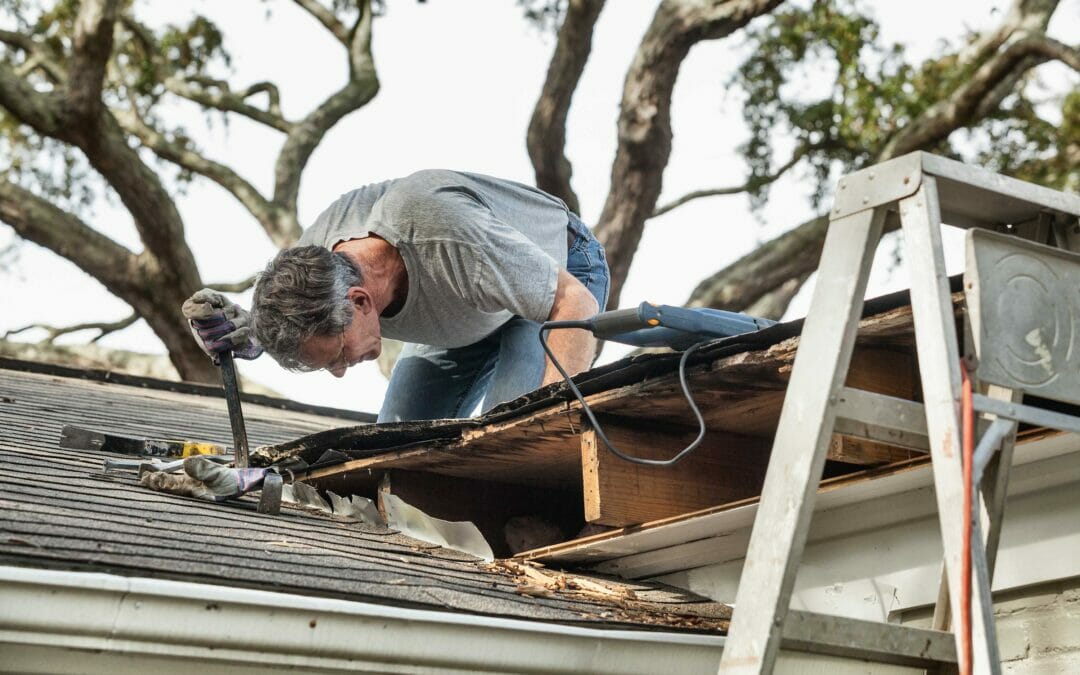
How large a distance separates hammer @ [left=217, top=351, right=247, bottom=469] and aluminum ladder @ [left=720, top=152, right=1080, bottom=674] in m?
1.98

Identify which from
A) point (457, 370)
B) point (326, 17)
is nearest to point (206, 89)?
point (326, 17)

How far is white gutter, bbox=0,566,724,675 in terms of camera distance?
1931 millimetres

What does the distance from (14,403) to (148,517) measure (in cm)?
265

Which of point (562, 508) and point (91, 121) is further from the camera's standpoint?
point (91, 121)

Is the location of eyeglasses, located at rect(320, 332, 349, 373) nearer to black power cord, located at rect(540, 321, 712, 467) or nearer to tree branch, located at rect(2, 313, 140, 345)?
black power cord, located at rect(540, 321, 712, 467)

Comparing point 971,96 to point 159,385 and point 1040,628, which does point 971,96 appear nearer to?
point 159,385

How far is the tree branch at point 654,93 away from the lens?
1081cm

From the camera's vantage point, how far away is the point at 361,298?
139 inches

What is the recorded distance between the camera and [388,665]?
2234mm

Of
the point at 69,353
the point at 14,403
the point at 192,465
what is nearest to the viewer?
the point at 192,465

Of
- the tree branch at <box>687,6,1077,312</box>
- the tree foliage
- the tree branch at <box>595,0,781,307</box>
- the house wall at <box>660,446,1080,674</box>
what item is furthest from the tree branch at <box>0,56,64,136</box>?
the house wall at <box>660,446,1080,674</box>

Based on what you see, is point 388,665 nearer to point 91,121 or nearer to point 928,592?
point 928,592

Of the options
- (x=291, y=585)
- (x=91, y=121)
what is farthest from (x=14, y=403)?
(x=91, y=121)

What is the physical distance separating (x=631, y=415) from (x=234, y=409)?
53.7 inches
